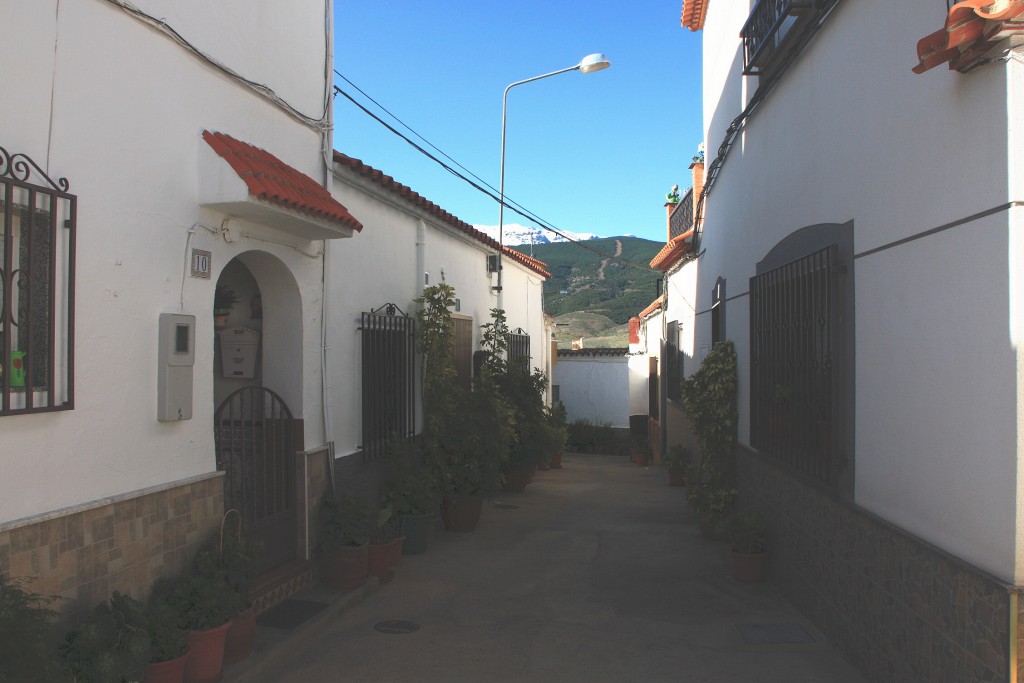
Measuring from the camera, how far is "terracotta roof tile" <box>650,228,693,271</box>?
511 inches

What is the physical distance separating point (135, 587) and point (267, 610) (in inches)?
64.1

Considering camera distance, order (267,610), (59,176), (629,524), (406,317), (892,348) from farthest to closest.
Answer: (629,524), (406,317), (267,610), (892,348), (59,176)

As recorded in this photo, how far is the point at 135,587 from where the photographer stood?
4.67m

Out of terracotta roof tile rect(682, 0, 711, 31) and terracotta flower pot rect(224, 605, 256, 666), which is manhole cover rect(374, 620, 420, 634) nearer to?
terracotta flower pot rect(224, 605, 256, 666)

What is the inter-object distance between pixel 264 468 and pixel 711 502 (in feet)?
16.3

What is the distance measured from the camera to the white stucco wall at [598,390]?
25531 mm

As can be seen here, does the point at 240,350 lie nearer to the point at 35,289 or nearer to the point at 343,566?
the point at 343,566

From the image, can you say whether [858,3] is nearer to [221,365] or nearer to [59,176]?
[59,176]

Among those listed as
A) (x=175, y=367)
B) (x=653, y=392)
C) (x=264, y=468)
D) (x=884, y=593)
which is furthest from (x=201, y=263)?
(x=653, y=392)

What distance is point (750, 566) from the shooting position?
7.46m

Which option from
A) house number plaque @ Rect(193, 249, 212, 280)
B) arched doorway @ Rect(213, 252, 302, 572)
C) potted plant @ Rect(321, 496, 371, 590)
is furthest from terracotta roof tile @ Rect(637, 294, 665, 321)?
house number plaque @ Rect(193, 249, 212, 280)

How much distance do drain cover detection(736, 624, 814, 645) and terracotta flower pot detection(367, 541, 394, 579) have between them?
3181 millimetres

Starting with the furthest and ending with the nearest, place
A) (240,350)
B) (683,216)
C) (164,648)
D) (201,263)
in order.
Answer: (683,216) → (240,350) → (201,263) → (164,648)

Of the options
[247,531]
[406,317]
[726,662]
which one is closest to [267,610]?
[247,531]
